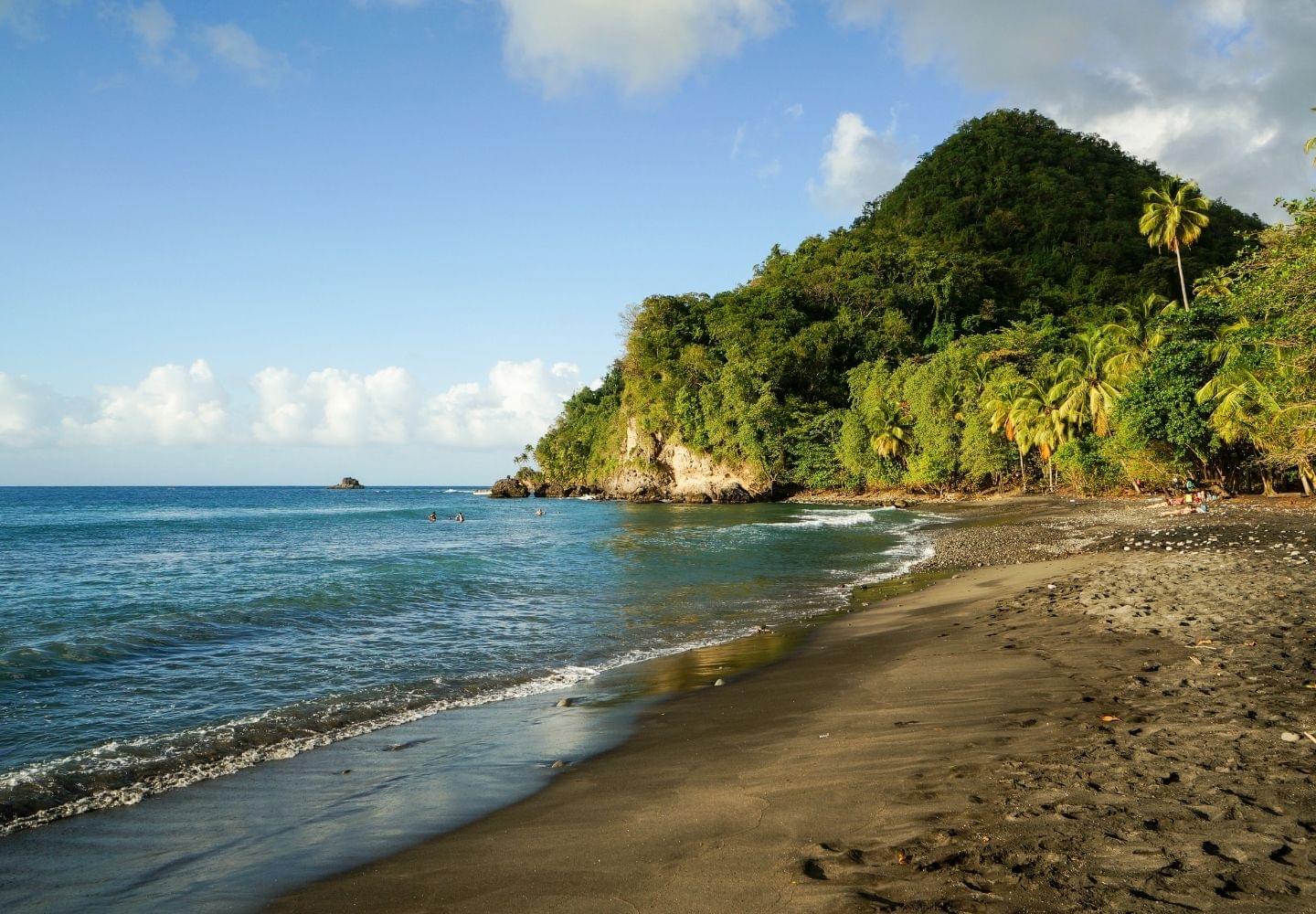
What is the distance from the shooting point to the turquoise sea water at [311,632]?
787 centimetres

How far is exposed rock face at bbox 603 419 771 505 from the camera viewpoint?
78.6 metres

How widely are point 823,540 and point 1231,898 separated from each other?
28.3 m

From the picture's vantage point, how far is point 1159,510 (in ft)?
104

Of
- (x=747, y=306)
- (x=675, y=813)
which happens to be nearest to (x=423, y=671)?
(x=675, y=813)

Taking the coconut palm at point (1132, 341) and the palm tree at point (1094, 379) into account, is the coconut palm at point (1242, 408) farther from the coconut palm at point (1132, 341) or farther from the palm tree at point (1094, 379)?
the coconut palm at point (1132, 341)

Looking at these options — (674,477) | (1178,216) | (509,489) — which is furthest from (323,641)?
(509,489)

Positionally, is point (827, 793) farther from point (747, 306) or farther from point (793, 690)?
point (747, 306)

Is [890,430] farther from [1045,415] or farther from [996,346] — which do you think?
[1045,415]

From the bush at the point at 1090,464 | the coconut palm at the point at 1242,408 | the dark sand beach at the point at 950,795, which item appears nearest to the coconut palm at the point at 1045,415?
the bush at the point at 1090,464

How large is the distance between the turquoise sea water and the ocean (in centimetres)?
5

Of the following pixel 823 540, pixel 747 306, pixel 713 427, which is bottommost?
pixel 823 540

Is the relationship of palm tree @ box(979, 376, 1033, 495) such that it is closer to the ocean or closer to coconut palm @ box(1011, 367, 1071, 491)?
coconut palm @ box(1011, 367, 1071, 491)

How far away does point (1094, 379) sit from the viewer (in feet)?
147

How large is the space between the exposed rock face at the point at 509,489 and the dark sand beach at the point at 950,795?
114839 mm
